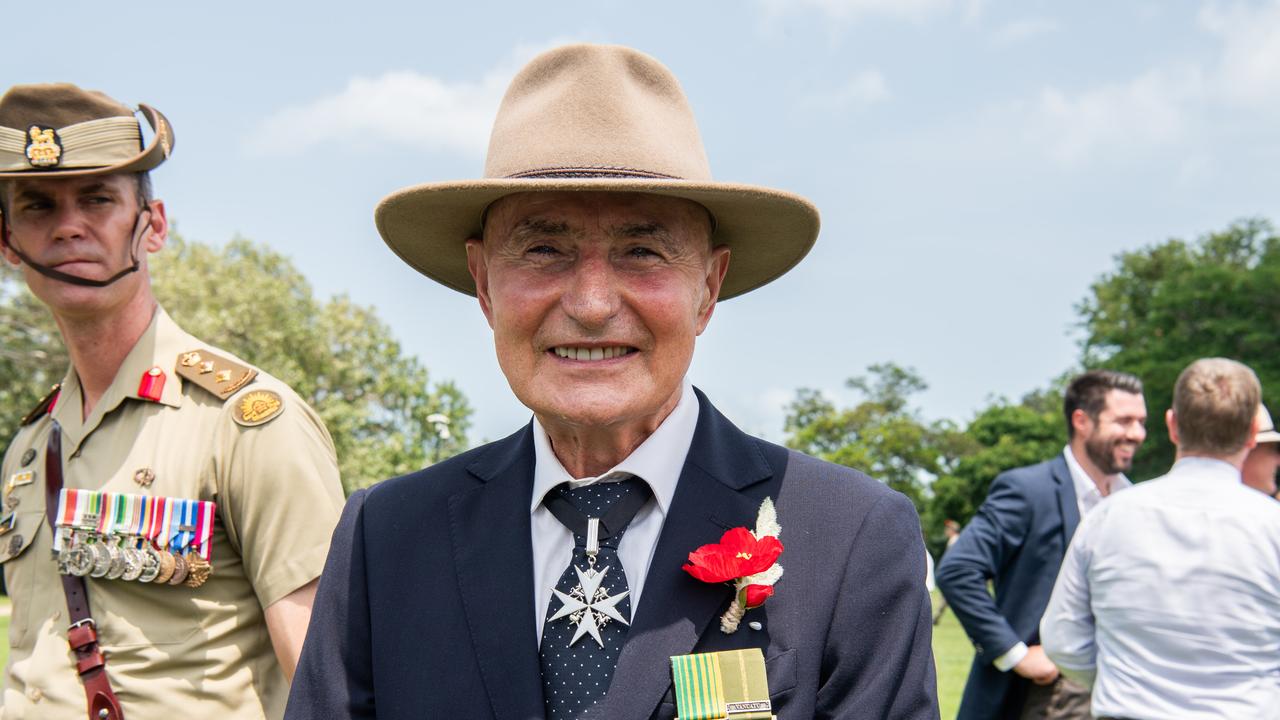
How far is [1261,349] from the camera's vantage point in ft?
183

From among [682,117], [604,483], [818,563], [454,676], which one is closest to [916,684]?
[818,563]

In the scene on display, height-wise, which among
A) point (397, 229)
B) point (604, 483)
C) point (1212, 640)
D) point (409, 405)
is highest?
point (409, 405)

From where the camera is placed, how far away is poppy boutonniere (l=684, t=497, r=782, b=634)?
2271mm

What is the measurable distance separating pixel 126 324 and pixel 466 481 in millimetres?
→ 1643

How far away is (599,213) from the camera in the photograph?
2379mm

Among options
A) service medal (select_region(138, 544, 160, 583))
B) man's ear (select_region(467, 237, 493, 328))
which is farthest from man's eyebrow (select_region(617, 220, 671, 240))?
service medal (select_region(138, 544, 160, 583))

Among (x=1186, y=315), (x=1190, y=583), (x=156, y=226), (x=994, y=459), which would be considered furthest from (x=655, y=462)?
(x=994, y=459)

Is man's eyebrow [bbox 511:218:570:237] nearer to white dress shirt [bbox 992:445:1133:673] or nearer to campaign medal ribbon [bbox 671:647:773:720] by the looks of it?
campaign medal ribbon [bbox 671:647:773:720]

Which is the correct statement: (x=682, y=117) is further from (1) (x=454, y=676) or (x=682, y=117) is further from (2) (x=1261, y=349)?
(2) (x=1261, y=349)

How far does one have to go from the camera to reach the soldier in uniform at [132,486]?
3338mm

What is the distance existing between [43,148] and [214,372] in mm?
833

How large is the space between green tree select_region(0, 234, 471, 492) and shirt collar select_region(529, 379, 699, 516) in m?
33.4

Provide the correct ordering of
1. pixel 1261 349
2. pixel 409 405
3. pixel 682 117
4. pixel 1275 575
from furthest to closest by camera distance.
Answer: pixel 1261 349
pixel 409 405
pixel 1275 575
pixel 682 117

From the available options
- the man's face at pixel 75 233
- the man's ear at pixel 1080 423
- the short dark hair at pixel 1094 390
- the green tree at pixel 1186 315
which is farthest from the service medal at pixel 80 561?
the green tree at pixel 1186 315
